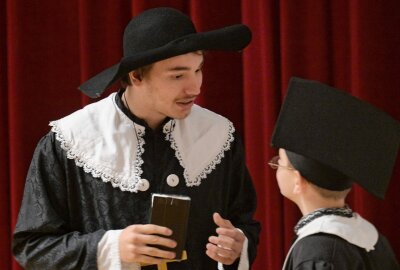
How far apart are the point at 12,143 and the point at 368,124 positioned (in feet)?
5.47

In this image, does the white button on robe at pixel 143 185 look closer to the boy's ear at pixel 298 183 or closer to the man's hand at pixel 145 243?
the man's hand at pixel 145 243

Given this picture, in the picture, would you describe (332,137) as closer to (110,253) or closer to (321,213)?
(321,213)

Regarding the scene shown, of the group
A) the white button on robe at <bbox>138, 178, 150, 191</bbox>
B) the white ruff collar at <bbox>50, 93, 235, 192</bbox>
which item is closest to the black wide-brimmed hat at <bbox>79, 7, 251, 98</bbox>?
the white ruff collar at <bbox>50, 93, 235, 192</bbox>

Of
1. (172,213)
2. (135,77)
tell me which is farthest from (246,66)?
(172,213)

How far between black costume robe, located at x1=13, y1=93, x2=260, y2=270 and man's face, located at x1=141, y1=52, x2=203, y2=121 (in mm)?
118

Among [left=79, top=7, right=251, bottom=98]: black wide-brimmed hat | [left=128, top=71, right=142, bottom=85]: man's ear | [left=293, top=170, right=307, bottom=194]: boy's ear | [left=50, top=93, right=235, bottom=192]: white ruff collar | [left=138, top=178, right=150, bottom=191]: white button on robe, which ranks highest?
[left=79, top=7, right=251, bottom=98]: black wide-brimmed hat

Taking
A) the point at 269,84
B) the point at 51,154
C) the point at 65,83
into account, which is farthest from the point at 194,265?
the point at 65,83

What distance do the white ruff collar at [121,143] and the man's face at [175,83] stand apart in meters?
0.12

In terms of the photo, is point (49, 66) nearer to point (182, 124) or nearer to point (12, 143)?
point (12, 143)

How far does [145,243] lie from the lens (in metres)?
1.93

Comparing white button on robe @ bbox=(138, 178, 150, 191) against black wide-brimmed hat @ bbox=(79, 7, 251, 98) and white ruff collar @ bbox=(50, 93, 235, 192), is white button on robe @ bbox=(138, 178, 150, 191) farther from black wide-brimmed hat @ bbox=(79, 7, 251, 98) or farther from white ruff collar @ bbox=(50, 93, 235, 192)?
black wide-brimmed hat @ bbox=(79, 7, 251, 98)

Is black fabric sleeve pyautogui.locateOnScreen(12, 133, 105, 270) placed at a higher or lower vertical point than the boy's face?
Answer: lower

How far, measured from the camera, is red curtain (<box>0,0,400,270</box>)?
2.82m

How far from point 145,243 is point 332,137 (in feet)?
1.72
